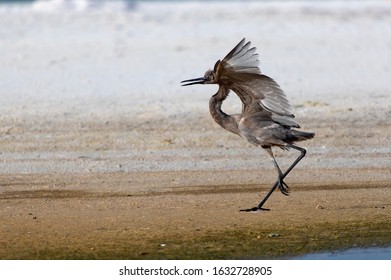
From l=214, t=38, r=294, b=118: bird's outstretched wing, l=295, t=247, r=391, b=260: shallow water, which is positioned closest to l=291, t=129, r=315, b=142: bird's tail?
l=214, t=38, r=294, b=118: bird's outstretched wing

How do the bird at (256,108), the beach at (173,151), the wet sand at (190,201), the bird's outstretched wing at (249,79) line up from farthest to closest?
the bird at (256,108)
the bird's outstretched wing at (249,79)
the beach at (173,151)
the wet sand at (190,201)

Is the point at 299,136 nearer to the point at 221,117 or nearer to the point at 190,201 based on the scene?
the point at 221,117

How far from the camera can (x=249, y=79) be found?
868 cm

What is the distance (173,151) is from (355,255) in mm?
3705

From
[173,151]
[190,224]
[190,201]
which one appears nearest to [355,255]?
[190,224]

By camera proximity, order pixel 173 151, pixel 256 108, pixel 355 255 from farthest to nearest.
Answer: pixel 173 151 → pixel 256 108 → pixel 355 255

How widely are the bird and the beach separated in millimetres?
543

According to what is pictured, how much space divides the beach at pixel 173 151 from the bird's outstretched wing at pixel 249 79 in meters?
0.84

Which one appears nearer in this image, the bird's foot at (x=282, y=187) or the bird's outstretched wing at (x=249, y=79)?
the bird's outstretched wing at (x=249, y=79)

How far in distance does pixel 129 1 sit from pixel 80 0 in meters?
2.53

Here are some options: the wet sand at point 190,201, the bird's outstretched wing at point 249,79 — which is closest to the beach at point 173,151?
the wet sand at point 190,201

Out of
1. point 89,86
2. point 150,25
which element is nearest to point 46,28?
point 150,25

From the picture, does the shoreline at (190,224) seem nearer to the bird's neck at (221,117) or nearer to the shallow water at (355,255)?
the shallow water at (355,255)

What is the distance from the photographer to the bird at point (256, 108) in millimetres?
8680
